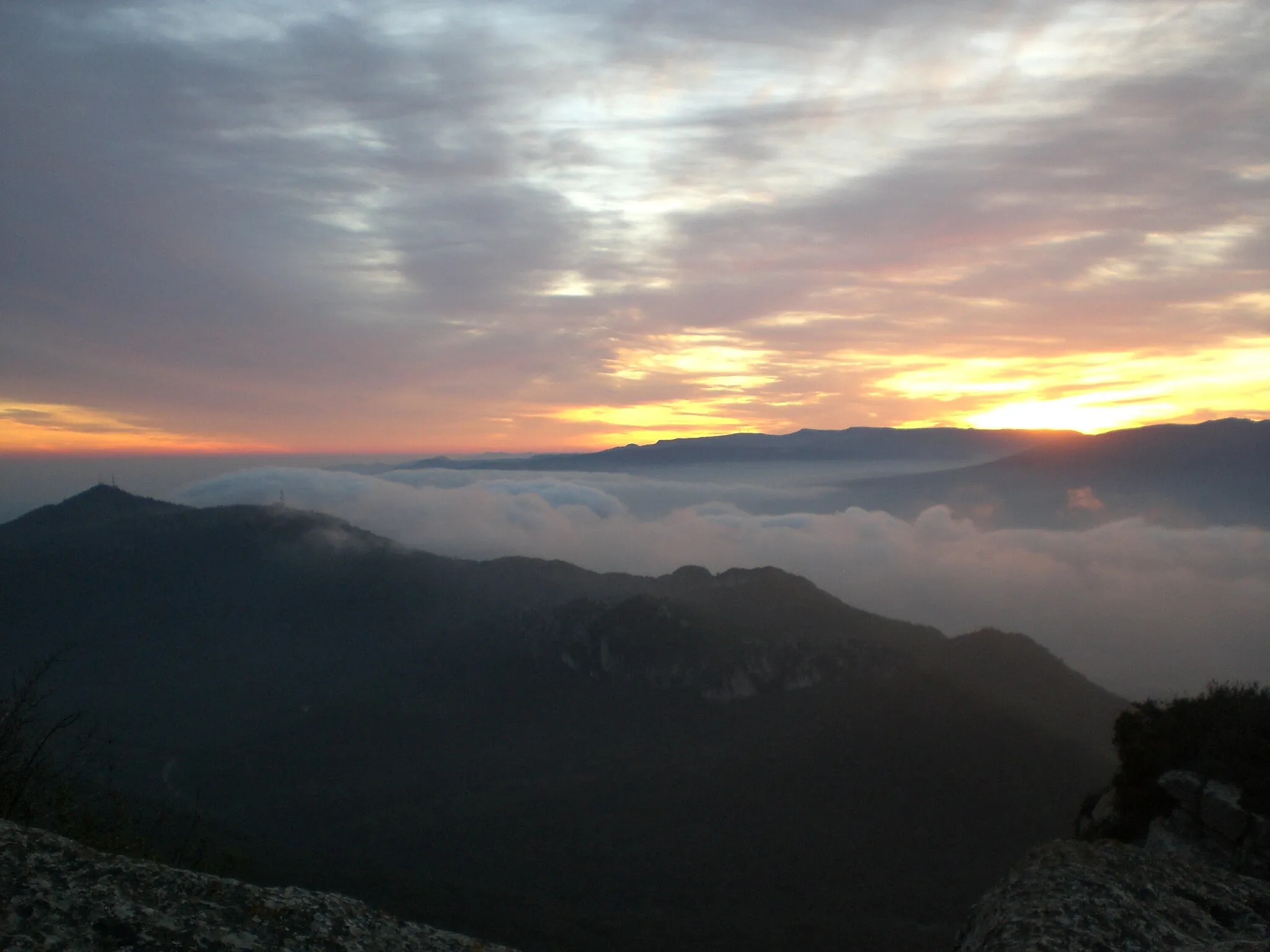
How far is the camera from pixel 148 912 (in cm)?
952

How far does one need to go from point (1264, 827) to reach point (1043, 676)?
416 feet

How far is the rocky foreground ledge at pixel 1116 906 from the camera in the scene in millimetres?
11445

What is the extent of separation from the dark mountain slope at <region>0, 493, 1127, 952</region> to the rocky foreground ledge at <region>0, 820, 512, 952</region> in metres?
52.0

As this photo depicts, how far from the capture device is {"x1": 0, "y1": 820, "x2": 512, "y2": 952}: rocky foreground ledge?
8.94m

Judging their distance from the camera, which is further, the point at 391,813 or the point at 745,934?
the point at 391,813

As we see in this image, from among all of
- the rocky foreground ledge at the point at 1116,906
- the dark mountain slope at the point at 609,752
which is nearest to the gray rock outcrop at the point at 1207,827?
the rocky foreground ledge at the point at 1116,906

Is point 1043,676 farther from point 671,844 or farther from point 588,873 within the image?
point 588,873

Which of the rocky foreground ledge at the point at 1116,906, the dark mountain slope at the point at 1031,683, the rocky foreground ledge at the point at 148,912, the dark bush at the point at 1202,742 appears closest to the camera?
the rocky foreground ledge at the point at 148,912

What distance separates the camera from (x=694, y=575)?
188 m

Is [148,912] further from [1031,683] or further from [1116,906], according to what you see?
[1031,683]

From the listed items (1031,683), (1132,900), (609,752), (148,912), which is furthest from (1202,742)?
(1031,683)

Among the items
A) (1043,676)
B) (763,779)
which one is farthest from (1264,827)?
(1043,676)

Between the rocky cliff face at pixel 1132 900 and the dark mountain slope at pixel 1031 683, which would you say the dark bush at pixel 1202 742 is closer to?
the rocky cliff face at pixel 1132 900

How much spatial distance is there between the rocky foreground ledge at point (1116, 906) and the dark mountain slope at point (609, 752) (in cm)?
5495
